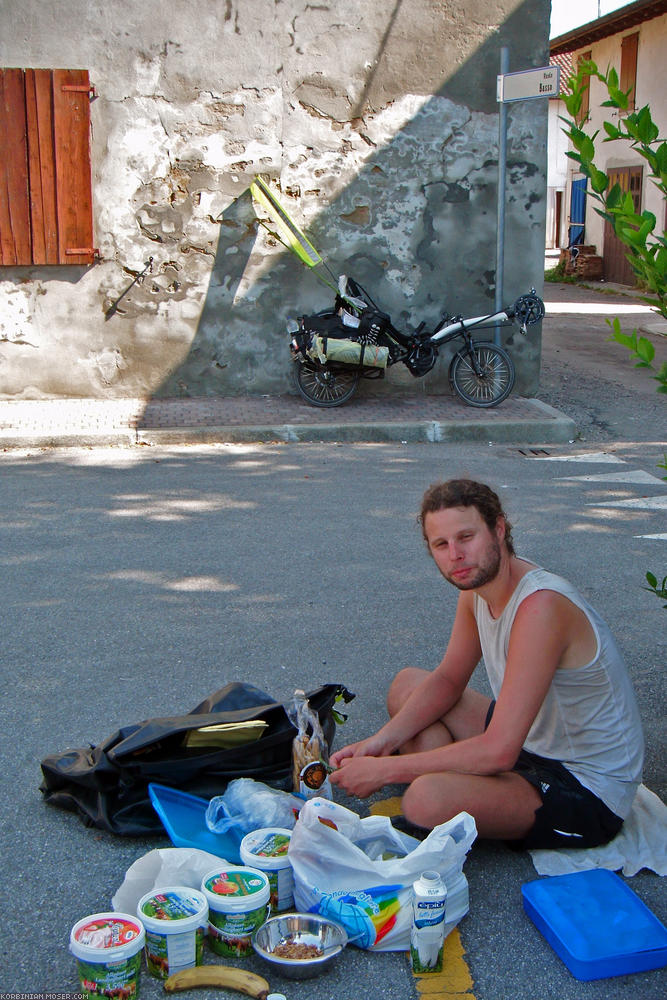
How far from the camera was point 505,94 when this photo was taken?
1015cm

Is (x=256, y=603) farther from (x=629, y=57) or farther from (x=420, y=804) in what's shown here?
(x=629, y=57)

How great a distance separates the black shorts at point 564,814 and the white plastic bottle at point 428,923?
53 centimetres

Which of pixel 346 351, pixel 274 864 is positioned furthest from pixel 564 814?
pixel 346 351

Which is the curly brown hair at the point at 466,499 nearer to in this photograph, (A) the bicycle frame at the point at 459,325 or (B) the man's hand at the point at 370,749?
(B) the man's hand at the point at 370,749

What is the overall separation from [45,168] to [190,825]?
27.7ft

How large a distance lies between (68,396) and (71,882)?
8.06m

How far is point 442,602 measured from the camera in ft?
18.4

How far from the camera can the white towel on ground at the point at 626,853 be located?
317 centimetres

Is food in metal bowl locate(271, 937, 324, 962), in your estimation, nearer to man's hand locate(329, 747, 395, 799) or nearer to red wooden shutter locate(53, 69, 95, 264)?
man's hand locate(329, 747, 395, 799)

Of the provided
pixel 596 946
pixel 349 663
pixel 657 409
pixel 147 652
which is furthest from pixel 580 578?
pixel 657 409

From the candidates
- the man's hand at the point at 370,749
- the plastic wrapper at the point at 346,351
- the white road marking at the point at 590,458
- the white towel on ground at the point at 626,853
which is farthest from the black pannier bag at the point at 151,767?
the plastic wrapper at the point at 346,351

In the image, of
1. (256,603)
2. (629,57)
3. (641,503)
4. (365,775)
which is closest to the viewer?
(365,775)

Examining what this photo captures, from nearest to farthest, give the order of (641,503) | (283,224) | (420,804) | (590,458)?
1. (420,804)
2. (641,503)
3. (590,458)
4. (283,224)

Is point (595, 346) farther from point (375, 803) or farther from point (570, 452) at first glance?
point (375, 803)
